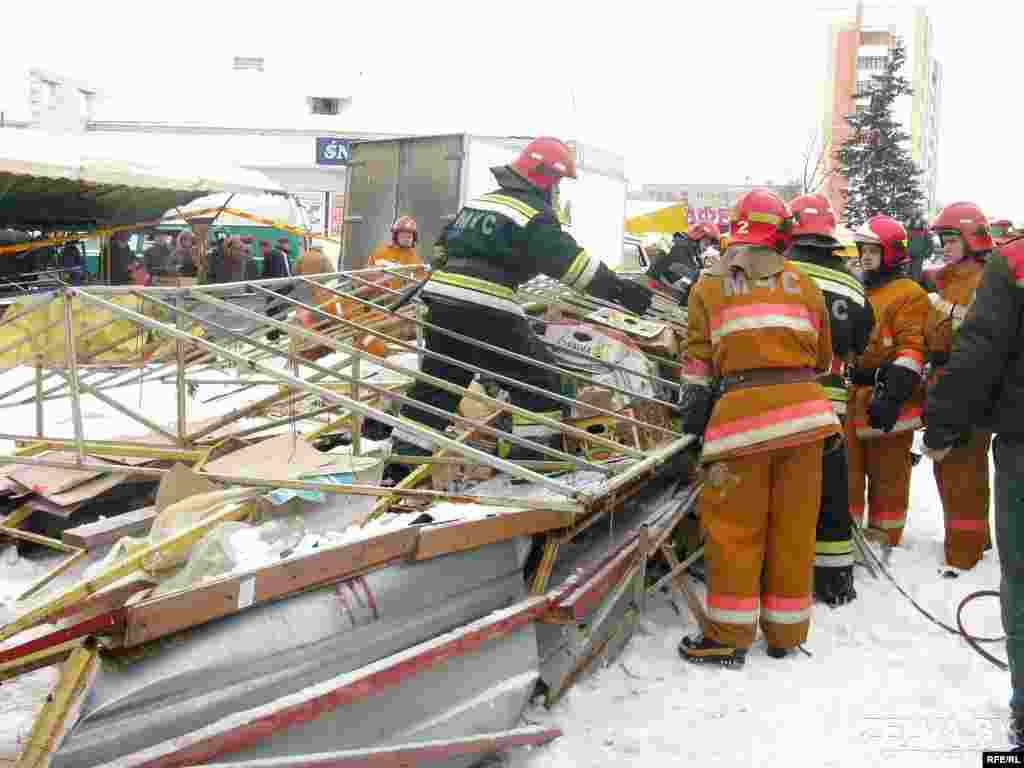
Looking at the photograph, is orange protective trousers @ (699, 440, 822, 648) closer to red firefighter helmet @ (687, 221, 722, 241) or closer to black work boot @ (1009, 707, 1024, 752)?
black work boot @ (1009, 707, 1024, 752)

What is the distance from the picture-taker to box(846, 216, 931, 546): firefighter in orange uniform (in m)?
5.20

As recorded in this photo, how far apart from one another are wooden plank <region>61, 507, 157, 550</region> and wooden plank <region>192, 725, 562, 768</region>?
5.61 feet

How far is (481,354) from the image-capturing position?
5.13 metres

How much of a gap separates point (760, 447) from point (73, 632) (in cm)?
240

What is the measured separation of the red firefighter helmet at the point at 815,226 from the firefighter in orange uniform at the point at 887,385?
760 mm

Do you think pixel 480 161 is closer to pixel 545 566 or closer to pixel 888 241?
pixel 888 241

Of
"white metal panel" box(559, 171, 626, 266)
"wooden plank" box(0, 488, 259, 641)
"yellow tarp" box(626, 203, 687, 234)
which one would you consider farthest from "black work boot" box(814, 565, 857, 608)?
"yellow tarp" box(626, 203, 687, 234)

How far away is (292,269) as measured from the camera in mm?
16359

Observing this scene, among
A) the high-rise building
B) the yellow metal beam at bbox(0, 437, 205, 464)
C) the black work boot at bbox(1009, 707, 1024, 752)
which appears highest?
the high-rise building

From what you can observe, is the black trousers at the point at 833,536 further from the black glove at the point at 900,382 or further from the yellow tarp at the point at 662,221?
the yellow tarp at the point at 662,221

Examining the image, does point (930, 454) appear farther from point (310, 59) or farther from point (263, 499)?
point (310, 59)

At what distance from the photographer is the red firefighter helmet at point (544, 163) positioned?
16.3 ft

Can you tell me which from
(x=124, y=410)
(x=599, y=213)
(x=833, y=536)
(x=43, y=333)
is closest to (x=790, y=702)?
(x=833, y=536)

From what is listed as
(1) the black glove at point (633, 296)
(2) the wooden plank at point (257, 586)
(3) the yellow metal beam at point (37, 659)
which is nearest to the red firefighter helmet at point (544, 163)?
(1) the black glove at point (633, 296)
